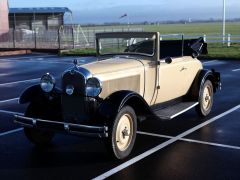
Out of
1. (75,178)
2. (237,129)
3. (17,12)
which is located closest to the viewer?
(75,178)

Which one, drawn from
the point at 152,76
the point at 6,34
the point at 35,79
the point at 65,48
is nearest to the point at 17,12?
the point at 6,34

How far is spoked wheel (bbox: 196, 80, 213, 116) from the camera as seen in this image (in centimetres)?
895

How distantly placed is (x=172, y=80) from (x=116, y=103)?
215cm

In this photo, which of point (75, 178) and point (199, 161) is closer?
point (75, 178)

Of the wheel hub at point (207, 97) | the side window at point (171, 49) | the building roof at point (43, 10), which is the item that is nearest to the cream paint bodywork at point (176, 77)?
the side window at point (171, 49)

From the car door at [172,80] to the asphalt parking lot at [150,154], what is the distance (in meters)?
0.60

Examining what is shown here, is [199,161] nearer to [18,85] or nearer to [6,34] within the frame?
[18,85]

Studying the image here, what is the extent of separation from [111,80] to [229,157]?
205cm

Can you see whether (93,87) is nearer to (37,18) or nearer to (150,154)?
(150,154)

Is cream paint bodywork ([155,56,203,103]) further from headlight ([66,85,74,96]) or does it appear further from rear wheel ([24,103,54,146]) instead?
rear wheel ([24,103,54,146])

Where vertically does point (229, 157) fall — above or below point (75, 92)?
below

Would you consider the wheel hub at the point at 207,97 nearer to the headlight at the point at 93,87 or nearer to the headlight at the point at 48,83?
the headlight at the point at 93,87

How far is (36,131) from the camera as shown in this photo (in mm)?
7191

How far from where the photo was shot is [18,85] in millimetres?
14227
